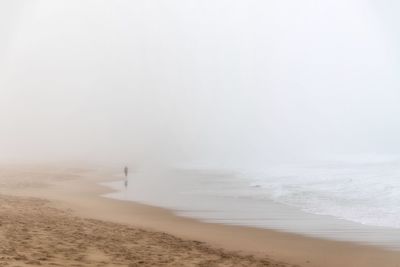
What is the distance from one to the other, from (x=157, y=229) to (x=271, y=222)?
449 cm

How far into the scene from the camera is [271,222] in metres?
17.0

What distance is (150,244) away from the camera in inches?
463

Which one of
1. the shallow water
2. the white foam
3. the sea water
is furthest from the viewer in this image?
the white foam

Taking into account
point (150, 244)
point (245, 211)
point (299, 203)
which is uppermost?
point (299, 203)

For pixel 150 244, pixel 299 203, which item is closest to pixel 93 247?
pixel 150 244

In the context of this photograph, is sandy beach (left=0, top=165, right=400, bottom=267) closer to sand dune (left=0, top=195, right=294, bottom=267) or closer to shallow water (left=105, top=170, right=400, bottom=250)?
sand dune (left=0, top=195, right=294, bottom=267)

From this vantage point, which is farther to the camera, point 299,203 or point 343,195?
point 343,195

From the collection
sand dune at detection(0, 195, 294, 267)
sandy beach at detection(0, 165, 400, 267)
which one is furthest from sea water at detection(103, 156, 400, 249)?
sand dune at detection(0, 195, 294, 267)

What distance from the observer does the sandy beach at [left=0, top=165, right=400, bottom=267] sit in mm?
9594

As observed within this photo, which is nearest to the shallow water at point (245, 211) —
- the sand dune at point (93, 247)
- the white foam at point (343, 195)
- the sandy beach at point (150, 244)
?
the white foam at point (343, 195)

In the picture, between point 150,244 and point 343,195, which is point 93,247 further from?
point 343,195

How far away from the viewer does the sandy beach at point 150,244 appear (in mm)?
9594

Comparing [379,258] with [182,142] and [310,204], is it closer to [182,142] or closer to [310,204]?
[310,204]

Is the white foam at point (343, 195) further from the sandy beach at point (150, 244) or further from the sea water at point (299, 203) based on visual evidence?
the sandy beach at point (150, 244)
